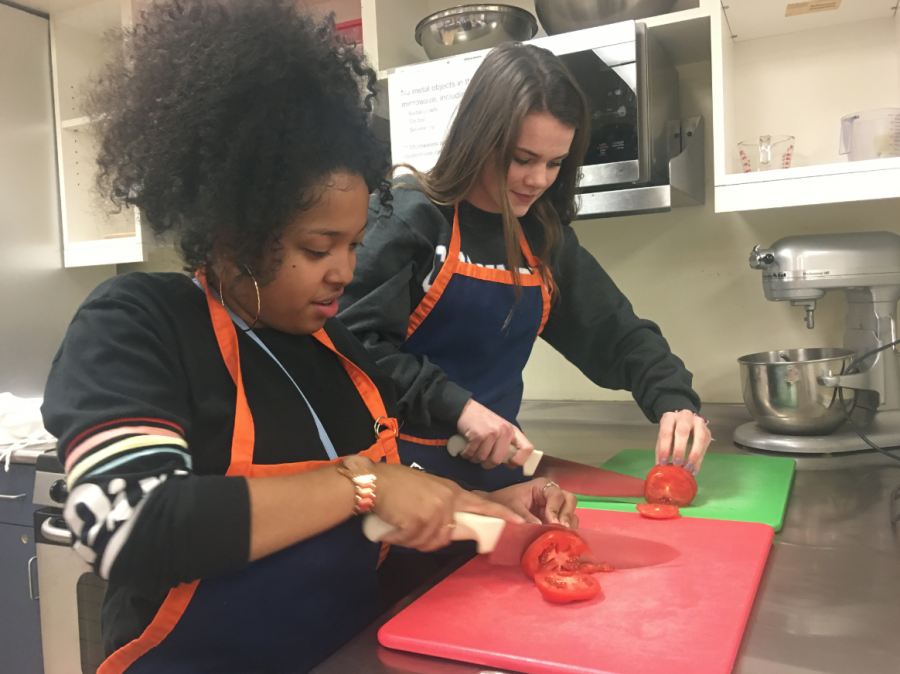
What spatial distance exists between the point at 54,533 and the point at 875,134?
1651 millimetres

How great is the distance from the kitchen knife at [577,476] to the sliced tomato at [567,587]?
0.97 feet

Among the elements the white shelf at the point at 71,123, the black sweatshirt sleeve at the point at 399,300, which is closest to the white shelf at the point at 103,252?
the white shelf at the point at 71,123

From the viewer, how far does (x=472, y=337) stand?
3.37ft

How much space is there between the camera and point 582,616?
59 cm

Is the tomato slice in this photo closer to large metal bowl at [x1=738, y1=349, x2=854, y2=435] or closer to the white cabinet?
large metal bowl at [x1=738, y1=349, x2=854, y2=435]

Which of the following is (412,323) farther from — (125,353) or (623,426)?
(623,426)

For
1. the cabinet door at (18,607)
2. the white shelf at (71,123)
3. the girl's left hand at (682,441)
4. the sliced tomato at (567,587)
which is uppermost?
the white shelf at (71,123)

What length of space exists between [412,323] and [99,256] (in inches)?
52.9

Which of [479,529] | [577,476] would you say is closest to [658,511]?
[577,476]

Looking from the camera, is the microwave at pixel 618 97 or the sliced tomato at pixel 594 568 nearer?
the sliced tomato at pixel 594 568

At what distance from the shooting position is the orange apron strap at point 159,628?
1.76 ft

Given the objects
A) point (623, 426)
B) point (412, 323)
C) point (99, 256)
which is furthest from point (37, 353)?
point (623, 426)

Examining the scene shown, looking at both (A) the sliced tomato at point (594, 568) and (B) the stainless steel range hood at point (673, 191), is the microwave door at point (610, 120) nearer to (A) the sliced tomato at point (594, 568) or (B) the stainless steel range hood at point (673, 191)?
(B) the stainless steel range hood at point (673, 191)

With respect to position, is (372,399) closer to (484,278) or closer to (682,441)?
(484,278)
